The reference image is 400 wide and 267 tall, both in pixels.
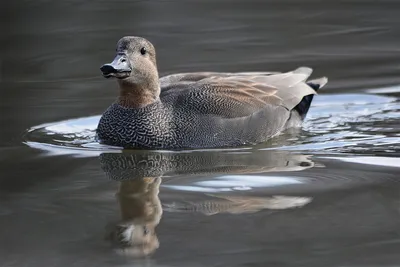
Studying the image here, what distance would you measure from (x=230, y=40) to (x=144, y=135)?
187 inches

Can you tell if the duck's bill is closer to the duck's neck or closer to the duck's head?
the duck's head

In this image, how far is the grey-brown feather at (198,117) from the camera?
25.4 ft

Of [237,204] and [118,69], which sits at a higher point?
[118,69]

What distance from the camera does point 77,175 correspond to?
695 cm

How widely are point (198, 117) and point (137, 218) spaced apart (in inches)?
83.9

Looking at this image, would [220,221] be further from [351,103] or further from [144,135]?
[351,103]

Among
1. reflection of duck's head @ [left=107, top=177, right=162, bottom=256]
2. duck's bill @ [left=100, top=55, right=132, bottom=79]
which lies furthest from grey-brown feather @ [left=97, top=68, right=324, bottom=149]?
reflection of duck's head @ [left=107, top=177, right=162, bottom=256]

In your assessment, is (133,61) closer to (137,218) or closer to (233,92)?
(233,92)

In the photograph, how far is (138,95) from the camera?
7969mm

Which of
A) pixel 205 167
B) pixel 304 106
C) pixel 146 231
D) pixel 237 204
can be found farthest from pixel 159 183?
pixel 304 106

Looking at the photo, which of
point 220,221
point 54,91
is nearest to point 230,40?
point 54,91

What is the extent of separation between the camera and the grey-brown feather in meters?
7.75

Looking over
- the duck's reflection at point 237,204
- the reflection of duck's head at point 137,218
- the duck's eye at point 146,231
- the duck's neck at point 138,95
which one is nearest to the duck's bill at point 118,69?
the duck's neck at point 138,95

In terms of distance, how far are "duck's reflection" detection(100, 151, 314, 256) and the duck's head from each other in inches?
22.8
